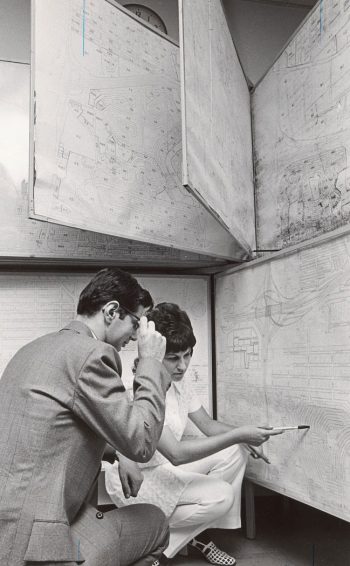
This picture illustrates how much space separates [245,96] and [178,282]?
33.1 inches

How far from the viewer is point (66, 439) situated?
1116 mm

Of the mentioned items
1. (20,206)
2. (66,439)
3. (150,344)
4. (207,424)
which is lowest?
(207,424)

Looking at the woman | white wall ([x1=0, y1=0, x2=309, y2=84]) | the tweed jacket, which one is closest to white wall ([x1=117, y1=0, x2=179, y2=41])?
white wall ([x1=0, y1=0, x2=309, y2=84])

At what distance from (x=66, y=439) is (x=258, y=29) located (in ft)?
8.37

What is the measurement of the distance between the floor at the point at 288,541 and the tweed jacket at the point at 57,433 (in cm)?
94

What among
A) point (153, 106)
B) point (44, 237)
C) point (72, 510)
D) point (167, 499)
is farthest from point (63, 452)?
point (153, 106)

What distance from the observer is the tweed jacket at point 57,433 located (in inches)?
41.3

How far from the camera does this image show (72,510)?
3.78ft

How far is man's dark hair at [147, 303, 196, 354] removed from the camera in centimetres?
177

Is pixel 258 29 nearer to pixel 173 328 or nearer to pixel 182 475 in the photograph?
pixel 173 328

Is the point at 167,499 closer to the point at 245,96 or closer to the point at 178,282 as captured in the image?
the point at 178,282

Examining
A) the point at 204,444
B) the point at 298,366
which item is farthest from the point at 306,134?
the point at 204,444

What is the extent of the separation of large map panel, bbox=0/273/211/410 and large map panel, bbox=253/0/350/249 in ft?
1.39

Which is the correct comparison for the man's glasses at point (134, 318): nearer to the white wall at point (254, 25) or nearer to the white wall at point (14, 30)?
the white wall at point (14, 30)
